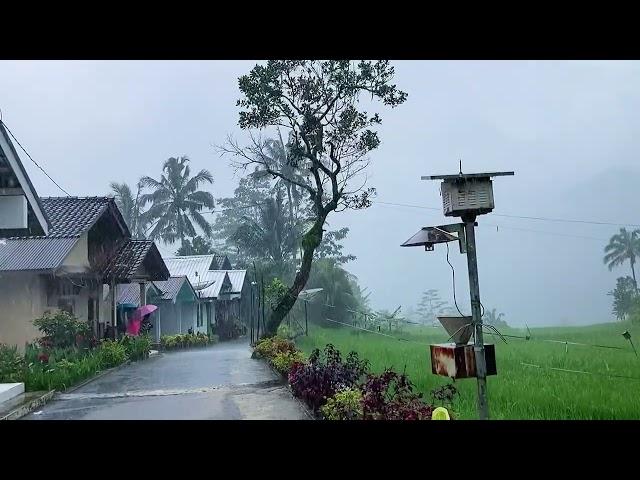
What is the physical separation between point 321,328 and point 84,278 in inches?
89.5

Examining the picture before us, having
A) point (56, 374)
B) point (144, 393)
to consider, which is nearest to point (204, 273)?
point (144, 393)

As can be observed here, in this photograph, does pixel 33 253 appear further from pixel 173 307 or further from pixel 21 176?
pixel 173 307

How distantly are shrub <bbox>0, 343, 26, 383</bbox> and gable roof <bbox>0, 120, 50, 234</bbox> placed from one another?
1049 millimetres

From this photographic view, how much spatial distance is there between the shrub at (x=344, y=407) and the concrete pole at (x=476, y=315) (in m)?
0.77

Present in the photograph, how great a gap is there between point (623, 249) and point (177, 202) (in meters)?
3.46

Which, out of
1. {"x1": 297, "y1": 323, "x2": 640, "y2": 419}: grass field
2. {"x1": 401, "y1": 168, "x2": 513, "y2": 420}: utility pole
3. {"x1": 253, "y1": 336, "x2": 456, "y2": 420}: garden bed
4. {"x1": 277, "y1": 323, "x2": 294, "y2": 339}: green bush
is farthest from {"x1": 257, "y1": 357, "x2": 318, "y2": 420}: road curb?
{"x1": 401, "y1": 168, "x2": 513, "y2": 420}: utility pole

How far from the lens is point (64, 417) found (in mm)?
3779

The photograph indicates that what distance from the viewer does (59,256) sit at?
5051 millimetres
